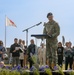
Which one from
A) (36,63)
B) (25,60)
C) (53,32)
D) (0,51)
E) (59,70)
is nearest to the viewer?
(59,70)

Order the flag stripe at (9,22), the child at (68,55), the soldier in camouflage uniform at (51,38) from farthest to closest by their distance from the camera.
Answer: the flag stripe at (9,22) → the child at (68,55) → the soldier in camouflage uniform at (51,38)

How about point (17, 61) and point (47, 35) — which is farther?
point (17, 61)

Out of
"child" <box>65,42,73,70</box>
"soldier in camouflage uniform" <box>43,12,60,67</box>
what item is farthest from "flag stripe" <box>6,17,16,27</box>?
"soldier in camouflage uniform" <box>43,12,60,67</box>

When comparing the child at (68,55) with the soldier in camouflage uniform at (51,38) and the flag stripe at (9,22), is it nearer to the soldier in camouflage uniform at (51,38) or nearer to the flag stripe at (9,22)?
the soldier in camouflage uniform at (51,38)

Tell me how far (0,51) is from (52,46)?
4.41 m

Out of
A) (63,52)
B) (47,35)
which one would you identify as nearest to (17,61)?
(63,52)

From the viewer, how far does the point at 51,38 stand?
36.4 ft

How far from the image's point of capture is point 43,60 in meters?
11.6

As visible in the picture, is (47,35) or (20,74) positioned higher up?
(47,35)

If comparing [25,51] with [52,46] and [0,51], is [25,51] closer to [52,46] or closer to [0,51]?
[0,51]

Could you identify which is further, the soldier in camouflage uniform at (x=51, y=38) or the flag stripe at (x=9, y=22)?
the flag stripe at (x=9, y=22)

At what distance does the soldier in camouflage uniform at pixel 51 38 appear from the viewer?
11.1 metres

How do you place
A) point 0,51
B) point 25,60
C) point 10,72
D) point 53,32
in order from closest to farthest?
point 10,72
point 53,32
point 0,51
point 25,60

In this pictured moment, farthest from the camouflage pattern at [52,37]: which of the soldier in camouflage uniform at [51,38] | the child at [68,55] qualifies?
the child at [68,55]
